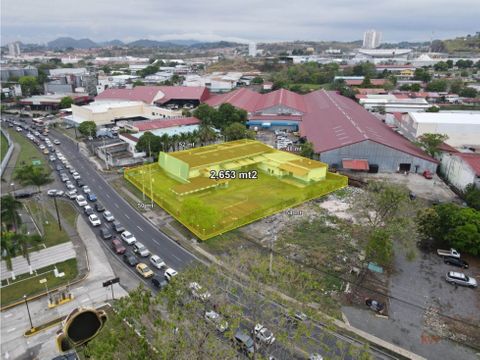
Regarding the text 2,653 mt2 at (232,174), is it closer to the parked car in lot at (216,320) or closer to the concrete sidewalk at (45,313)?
the concrete sidewalk at (45,313)

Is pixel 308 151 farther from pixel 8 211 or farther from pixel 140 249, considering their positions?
pixel 8 211

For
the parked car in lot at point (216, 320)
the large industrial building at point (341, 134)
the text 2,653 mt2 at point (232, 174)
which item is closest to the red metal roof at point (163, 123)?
the large industrial building at point (341, 134)

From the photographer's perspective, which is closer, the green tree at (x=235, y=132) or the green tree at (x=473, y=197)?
the green tree at (x=473, y=197)

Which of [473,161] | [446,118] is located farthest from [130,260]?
[446,118]

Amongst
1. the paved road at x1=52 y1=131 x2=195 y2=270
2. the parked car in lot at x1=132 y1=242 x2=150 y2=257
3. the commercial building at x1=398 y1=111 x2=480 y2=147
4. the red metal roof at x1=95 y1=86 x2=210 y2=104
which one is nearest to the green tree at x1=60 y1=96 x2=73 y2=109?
the red metal roof at x1=95 y1=86 x2=210 y2=104

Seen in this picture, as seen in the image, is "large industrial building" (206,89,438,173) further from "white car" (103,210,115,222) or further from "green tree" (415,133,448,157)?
"white car" (103,210,115,222)

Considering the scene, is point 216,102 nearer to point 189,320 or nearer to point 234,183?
point 234,183
